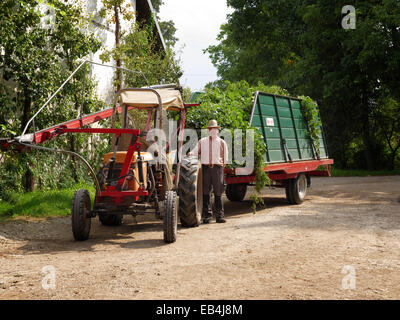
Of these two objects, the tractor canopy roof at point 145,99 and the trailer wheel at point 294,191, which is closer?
the tractor canopy roof at point 145,99

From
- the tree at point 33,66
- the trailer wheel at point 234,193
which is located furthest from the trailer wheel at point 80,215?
the trailer wheel at point 234,193

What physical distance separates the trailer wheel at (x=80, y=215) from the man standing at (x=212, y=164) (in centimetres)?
242

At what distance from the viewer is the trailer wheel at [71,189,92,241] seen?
665cm

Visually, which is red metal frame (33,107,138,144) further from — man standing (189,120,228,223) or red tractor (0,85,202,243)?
man standing (189,120,228,223)

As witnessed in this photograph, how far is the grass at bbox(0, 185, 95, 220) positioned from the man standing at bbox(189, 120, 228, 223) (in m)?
2.97

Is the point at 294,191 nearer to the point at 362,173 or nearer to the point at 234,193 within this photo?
the point at 234,193

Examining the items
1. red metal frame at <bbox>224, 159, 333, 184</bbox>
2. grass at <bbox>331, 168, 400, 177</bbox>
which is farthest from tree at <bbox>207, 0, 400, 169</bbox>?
red metal frame at <bbox>224, 159, 333, 184</bbox>

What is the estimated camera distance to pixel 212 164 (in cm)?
845

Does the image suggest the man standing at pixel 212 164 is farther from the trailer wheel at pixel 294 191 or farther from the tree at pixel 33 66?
the tree at pixel 33 66

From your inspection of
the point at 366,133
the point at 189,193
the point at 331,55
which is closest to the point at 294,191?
the point at 189,193

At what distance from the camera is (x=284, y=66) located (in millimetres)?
25625

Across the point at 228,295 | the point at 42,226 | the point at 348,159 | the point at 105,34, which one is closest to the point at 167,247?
the point at 228,295

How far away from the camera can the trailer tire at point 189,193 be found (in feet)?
25.1
